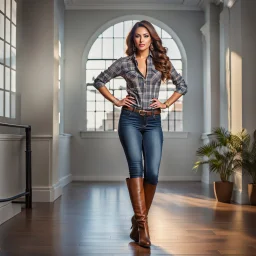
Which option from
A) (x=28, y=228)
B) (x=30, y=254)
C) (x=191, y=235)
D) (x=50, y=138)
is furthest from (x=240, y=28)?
(x=30, y=254)

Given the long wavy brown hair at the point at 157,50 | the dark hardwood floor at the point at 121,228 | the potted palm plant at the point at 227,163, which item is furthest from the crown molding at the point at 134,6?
the long wavy brown hair at the point at 157,50

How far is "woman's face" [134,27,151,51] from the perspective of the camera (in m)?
3.15

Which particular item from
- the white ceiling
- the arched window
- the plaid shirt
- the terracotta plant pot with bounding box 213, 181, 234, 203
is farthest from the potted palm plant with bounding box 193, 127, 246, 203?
the white ceiling

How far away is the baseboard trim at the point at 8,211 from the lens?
13.3 feet

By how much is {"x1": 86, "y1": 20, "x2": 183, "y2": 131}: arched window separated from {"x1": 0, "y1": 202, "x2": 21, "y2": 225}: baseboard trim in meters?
4.37

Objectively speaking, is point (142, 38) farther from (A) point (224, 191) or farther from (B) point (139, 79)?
(A) point (224, 191)

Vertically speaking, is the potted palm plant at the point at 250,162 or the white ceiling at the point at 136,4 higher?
the white ceiling at the point at 136,4

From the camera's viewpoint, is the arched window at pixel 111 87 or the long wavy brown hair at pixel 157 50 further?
the arched window at pixel 111 87

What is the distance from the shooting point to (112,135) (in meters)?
8.71

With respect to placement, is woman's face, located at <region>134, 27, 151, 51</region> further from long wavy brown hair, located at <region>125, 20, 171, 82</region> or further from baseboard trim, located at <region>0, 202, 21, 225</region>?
baseboard trim, located at <region>0, 202, 21, 225</region>

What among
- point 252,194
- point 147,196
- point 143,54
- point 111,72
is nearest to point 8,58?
point 111,72

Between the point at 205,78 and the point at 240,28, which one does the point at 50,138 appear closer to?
the point at 240,28

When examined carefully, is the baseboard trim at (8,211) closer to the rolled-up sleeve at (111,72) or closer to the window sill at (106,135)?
the rolled-up sleeve at (111,72)

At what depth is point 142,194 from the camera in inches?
121
